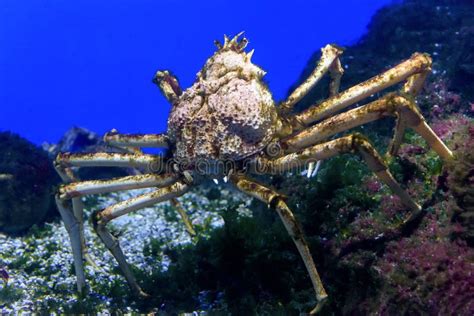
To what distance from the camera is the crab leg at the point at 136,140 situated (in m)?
5.51

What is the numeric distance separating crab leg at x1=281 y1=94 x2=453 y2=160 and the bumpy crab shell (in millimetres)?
542

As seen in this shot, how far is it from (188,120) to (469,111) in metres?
4.98

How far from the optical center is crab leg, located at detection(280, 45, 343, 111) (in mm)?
5445

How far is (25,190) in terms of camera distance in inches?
349

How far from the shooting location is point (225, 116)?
473cm

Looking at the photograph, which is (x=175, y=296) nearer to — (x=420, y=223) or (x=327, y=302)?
(x=327, y=302)

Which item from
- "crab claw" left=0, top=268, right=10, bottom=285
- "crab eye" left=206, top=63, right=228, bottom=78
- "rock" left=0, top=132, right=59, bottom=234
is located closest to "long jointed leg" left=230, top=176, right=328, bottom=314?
"crab eye" left=206, top=63, right=228, bottom=78

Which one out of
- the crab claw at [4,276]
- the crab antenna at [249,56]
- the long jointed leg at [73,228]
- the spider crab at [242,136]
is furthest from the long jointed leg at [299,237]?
the crab claw at [4,276]

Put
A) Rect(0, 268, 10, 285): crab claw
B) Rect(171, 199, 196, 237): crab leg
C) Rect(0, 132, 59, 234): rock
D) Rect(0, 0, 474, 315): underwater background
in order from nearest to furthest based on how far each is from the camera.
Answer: Rect(0, 0, 474, 315): underwater background < Rect(0, 268, 10, 285): crab claw < Rect(171, 199, 196, 237): crab leg < Rect(0, 132, 59, 234): rock

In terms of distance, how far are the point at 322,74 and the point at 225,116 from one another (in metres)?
1.76

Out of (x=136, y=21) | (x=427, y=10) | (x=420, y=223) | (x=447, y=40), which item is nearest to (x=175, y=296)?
(x=420, y=223)

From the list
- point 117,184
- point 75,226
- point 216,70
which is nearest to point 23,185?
point 75,226

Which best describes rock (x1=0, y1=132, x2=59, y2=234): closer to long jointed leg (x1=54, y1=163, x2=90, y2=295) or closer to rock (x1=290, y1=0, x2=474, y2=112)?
long jointed leg (x1=54, y1=163, x2=90, y2=295)

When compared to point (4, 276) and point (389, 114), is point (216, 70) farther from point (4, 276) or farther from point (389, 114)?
point (4, 276)
